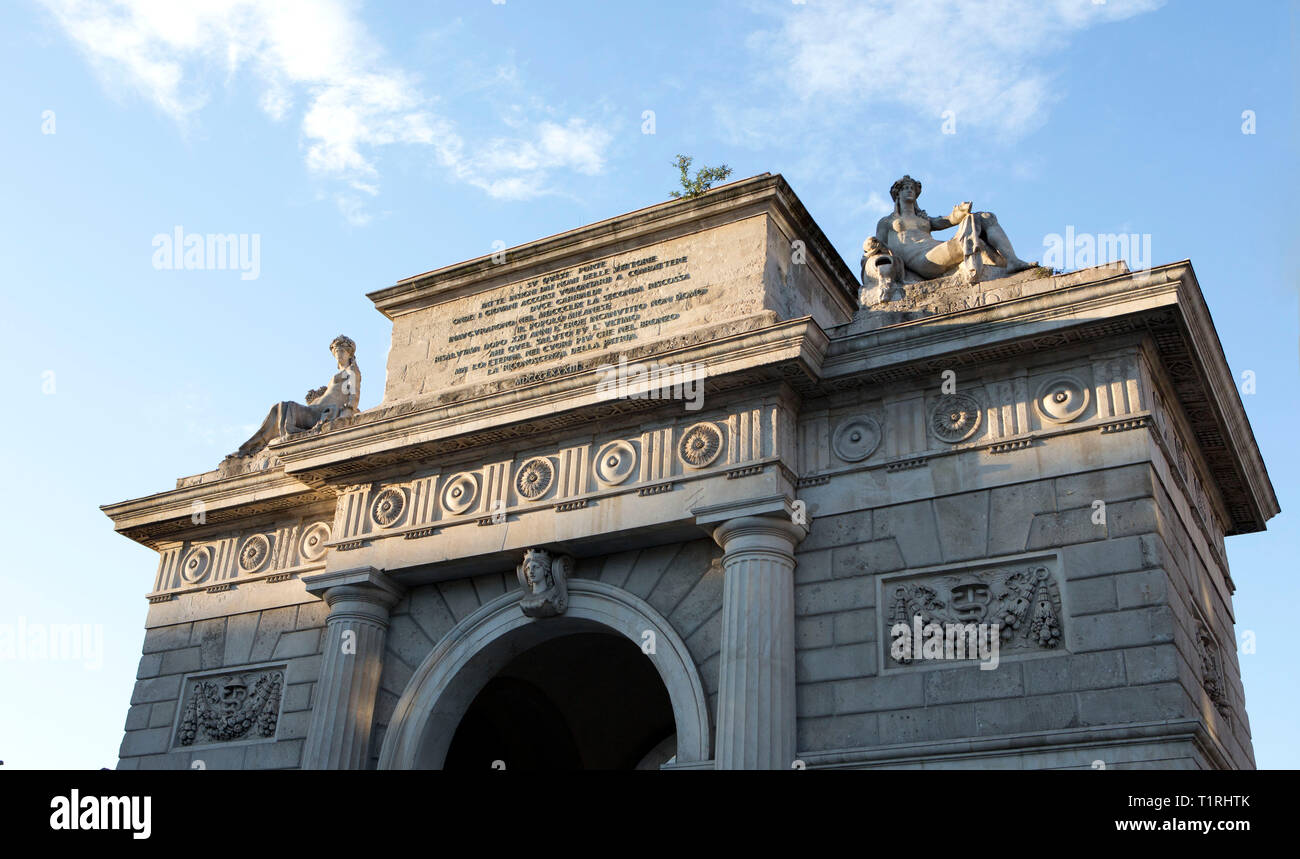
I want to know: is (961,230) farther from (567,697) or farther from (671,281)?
(567,697)

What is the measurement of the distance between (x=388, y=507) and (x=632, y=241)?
16.4 ft

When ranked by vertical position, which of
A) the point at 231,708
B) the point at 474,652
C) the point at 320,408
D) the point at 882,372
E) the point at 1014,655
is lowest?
the point at 1014,655

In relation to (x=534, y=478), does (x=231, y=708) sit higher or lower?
lower

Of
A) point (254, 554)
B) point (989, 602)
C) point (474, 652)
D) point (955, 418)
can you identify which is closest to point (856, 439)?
point (955, 418)

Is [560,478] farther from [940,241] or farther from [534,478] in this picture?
[940,241]

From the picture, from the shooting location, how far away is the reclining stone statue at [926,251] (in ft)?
54.0

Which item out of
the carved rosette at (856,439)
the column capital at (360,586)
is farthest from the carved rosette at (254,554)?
the carved rosette at (856,439)

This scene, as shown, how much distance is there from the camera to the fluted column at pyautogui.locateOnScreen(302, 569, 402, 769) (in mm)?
16828

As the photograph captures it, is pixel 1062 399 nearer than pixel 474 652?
Yes

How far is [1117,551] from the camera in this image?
1381 centimetres

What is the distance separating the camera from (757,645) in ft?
48.0

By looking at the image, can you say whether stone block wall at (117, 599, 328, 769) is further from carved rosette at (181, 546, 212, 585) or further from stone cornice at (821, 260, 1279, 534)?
stone cornice at (821, 260, 1279, 534)
